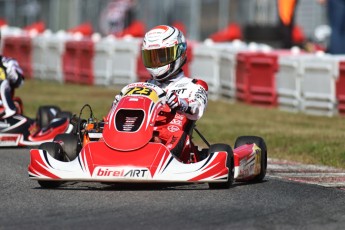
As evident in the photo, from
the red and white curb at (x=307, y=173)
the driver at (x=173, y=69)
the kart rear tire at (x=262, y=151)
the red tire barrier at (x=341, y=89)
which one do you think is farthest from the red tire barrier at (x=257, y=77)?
the driver at (x=173, y=69)

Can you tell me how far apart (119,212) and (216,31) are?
1918 cm

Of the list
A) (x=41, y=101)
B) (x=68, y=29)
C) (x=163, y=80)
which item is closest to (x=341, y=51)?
(x=41, y=101)

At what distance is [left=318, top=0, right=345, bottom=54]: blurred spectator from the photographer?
1977 cm

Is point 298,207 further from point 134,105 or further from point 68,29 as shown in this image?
point 68,29

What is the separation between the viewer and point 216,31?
2638 cm

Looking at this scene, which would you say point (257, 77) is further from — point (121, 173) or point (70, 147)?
point (121, 173)

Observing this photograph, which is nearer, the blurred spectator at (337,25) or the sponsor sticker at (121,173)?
the sponsor sticker at (121,173)

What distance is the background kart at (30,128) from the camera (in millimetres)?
12523

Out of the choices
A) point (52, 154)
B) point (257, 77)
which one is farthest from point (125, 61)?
point (52, 154)

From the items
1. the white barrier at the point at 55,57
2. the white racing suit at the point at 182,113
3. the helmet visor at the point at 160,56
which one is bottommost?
the white barrier at the point at 55,57

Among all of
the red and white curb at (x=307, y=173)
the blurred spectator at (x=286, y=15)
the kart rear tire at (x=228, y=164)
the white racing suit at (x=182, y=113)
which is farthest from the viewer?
the blurred spectator at (x=286, y=15)

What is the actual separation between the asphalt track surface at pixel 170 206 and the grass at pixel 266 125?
3008mm

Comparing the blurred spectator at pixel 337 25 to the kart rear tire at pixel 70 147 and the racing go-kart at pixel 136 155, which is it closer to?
the racing go-kart at pixel 136 155

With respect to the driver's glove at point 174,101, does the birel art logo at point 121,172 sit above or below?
below
